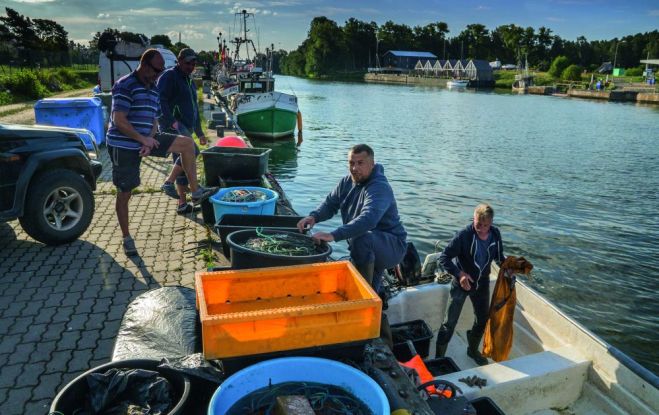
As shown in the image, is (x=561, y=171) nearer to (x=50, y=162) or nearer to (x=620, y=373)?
(x=620, y=373)

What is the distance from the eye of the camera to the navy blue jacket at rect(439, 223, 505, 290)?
500 centimetres

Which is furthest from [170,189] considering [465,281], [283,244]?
[465,281]

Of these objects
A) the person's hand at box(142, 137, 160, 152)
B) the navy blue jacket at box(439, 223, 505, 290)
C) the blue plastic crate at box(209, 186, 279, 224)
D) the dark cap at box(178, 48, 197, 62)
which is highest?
the dark cap at box(178, 48, 197, 62)

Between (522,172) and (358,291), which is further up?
(358,291)

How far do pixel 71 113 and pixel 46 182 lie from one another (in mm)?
6968

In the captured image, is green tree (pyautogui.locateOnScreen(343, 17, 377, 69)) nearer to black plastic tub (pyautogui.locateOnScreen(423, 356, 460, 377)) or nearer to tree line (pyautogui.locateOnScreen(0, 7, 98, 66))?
tree line (pyautogui.locateOnScreen(0, 7, 98, 66))

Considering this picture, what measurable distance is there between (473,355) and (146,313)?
3680 mm

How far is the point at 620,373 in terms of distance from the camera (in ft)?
13.4

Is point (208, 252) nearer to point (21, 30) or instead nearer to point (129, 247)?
point (129, 247)

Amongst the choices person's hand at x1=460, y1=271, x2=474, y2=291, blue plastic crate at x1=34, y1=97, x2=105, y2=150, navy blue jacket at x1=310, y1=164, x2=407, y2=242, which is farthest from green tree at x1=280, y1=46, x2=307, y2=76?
person's hand at x1=460, y1=271, x2=474, y2=291

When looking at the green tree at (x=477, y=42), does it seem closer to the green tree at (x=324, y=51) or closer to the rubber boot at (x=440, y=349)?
the green tree at (x=324, y=51)

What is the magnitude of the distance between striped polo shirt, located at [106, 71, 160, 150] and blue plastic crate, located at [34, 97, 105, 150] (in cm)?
634

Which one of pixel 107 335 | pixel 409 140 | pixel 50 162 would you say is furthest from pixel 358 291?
pixel 409 140

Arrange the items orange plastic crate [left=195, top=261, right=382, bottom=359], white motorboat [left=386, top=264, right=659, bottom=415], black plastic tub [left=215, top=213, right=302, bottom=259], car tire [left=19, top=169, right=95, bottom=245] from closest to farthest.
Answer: orange plastic crate [left=195, top=261, right=382, bottom=359] → white motorboat [left=386, top=264, right=659, bottom=415] → black plastic tub [left=215, top=213, right=302, bottom=259] → car tire [left=19, top=169, right=95, bottom=245]
